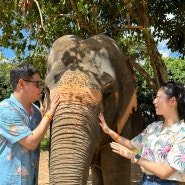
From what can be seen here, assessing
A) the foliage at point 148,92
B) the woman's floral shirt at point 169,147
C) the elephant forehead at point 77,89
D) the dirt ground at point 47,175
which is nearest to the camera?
the woman's floral shirt at point 169,147

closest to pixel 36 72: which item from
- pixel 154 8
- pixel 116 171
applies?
pixel 116 171

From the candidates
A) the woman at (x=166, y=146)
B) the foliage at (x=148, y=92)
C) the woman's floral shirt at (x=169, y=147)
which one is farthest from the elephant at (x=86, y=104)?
the foliage at (x=148, y=92)

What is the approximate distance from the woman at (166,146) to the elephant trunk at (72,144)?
17.4 inches

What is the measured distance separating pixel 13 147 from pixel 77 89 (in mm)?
927

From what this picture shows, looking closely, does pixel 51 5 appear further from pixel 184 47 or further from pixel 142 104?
pixel 142 104

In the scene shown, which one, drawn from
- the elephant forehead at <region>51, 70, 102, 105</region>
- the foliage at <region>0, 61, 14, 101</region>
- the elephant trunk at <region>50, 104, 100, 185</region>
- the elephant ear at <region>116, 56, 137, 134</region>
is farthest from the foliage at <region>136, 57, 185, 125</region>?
the elephant trunk at <region>50, 104, 100, 185</region>

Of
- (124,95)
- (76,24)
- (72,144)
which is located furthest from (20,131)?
(76,24)

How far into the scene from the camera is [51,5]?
26.1ft

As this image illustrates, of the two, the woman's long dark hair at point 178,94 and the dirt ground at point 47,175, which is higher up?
the dirt ground at point 47,175

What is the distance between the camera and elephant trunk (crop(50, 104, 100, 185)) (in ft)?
12.0

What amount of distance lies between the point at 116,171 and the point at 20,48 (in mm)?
4102

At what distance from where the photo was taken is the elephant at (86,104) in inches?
148

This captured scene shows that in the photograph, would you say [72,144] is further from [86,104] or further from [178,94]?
[178,94]

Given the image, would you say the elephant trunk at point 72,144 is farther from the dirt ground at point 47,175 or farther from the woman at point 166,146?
the dirt ground at point 47,175
